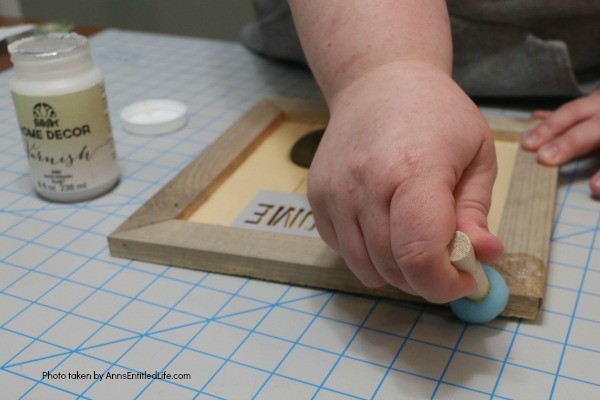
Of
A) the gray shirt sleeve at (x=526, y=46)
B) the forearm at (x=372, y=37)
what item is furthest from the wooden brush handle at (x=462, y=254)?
the gray shirt sleeve at (x=526, y=46)

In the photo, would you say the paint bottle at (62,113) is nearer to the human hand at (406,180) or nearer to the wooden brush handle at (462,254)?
the human hand at (406,180)

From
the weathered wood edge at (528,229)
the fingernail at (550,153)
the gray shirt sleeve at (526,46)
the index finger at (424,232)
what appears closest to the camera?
the index finger at (424,232)

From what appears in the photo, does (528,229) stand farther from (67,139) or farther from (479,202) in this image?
(67,139)

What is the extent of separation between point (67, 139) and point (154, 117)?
24 centimetres

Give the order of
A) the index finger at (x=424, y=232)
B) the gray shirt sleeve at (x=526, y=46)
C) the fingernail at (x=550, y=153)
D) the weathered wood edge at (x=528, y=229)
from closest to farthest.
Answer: the index finger at (x=424, y=232), the weathered wood edge at (x=528, y=229), the fingernail at (x=550, y=153), the gray shirt sleeve at (x=526, y=46)

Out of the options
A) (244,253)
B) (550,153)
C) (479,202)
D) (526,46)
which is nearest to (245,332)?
(244,253)

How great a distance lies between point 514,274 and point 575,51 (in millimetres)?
428

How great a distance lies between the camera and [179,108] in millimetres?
843

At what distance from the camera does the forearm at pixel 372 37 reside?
482mm

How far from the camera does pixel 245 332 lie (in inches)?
19.1

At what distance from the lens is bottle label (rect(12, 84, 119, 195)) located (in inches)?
23.2

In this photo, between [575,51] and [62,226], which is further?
[575,51]

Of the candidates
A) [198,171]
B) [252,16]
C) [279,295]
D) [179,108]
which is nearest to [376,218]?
[279,295]

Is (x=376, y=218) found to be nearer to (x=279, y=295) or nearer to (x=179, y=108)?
(x=279, y=295)
